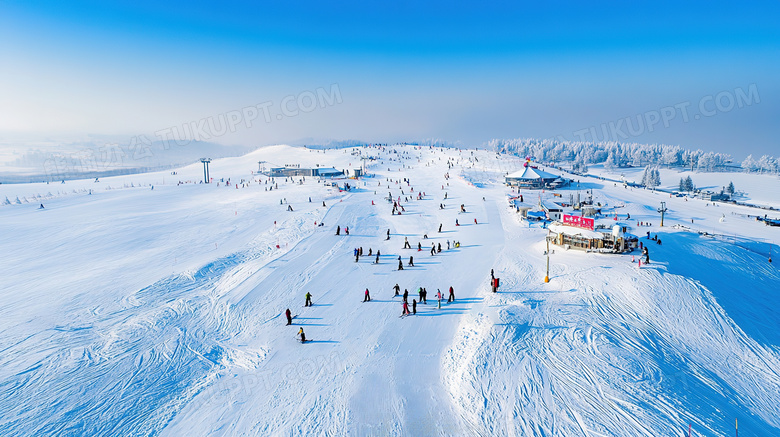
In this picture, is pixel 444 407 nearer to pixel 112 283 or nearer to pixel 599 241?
pixel 599 241

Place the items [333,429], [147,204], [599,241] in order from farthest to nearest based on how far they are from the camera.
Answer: [147,204]
[599,241]
[333,429]

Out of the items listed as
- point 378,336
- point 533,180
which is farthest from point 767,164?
point 378,336

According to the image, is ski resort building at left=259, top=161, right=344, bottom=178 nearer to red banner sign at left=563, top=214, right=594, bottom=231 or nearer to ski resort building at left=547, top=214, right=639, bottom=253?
ski resort building at left=547, top=214, right=639, bottom=253

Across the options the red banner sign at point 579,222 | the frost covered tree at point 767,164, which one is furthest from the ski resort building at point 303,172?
the frost covered tree at point 767,164

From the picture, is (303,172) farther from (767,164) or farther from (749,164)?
(767,164)

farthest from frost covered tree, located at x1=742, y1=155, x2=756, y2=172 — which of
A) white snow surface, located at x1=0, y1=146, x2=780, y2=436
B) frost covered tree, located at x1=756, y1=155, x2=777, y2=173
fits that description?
white snow surface, located at x1=0, y1=146, x2=780, y2=436

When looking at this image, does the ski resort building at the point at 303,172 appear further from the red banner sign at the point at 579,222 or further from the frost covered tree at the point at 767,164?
the frost covered tree at the point at 767,164

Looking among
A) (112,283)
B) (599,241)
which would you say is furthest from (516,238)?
(112,283)
